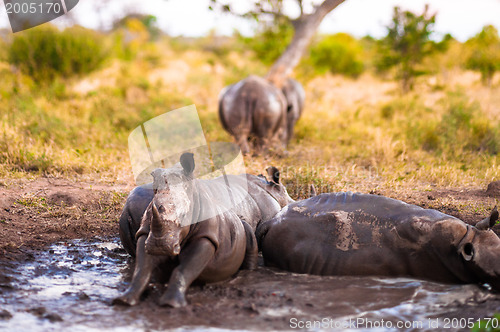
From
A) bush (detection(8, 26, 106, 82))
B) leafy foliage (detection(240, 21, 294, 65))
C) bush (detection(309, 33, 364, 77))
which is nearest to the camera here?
bush (detection(8, 26, 106, 82))

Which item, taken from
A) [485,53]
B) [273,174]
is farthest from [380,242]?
[485,53]

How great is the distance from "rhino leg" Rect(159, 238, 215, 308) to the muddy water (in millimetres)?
85

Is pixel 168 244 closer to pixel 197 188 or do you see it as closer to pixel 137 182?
pixel 197 188

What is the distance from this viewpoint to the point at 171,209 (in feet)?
12.3

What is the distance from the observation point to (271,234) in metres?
4.84

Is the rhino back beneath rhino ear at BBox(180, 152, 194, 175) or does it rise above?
beneath

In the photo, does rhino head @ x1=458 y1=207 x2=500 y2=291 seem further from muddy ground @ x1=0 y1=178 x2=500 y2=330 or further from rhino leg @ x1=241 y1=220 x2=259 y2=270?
rhino leg @ x1=241 y1=220 x2=259 y2=270

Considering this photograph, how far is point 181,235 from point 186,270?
24 cm

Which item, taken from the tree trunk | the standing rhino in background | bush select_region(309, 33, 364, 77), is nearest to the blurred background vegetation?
the standing rhino in background

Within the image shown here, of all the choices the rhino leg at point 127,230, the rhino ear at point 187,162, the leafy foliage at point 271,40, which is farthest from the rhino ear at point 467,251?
the leafy foliage at point 271,40

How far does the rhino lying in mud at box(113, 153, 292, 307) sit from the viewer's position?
374 cm

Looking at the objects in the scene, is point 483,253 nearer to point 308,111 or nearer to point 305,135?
point 305,135

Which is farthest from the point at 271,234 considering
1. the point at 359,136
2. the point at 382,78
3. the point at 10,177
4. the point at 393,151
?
the point at 382,78

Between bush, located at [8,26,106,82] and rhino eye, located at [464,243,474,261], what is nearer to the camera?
rhino eye, located at [464,243,474,261]
